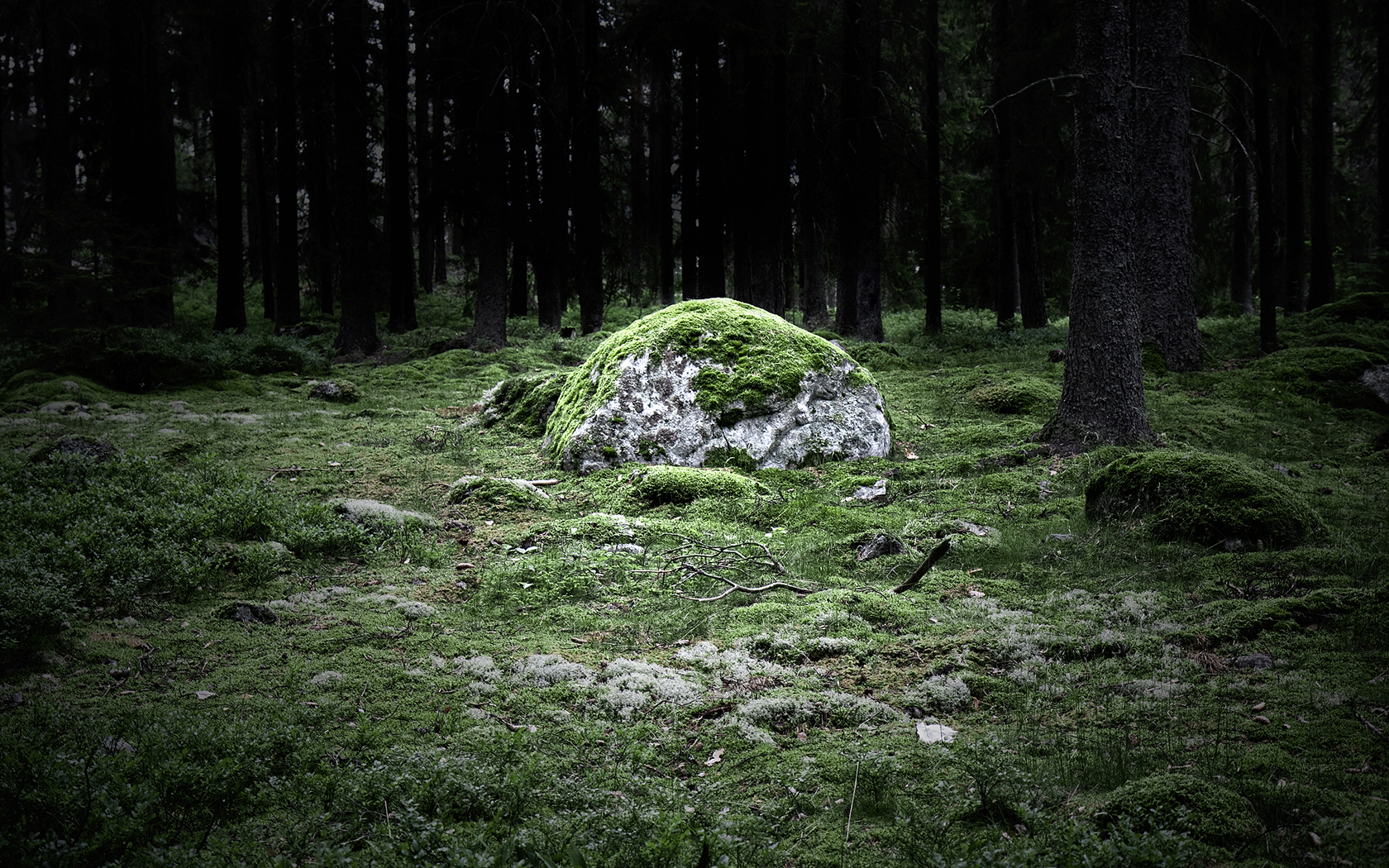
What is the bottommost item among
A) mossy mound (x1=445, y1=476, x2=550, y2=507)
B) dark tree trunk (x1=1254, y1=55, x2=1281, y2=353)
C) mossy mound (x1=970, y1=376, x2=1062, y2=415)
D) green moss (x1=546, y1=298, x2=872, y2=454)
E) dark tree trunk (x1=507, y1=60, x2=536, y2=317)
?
mossy mound (x1=445, y1=476, x2=550, y2=507)

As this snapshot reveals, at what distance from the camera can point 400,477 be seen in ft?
26.5

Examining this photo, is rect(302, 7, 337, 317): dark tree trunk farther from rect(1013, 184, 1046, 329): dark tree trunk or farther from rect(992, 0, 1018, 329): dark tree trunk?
rect(1013, 184, 1046, 329): dark tree trunk

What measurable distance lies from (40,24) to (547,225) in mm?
12938

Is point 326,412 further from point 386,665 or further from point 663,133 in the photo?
point 663,133

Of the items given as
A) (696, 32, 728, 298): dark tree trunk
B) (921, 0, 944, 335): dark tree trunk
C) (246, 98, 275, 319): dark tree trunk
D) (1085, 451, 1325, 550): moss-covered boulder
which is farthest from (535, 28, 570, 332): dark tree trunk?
(1085, 451, 1325, 550): moss-covered boulder

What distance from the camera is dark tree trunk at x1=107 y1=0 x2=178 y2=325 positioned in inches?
567

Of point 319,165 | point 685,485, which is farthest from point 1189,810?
point 319,165

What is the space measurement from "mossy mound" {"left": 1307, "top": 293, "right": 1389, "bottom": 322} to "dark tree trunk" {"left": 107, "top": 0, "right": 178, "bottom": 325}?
22.6m

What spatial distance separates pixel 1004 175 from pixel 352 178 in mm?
14728

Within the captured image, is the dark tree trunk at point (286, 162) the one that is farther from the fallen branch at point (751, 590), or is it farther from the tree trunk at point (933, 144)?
the fallen branch at point (751, 590)

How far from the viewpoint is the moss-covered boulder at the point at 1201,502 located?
208 inches

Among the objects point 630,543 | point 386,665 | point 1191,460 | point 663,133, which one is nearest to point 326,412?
point 630,543

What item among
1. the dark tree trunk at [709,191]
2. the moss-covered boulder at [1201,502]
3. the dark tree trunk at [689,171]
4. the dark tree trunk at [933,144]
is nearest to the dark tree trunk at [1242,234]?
the dark tree trunk at [933,144]

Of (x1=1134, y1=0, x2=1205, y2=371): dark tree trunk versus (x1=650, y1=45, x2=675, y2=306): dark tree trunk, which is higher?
(x1=650, y1=45, x2=675, y2=306): dark tree trunk
